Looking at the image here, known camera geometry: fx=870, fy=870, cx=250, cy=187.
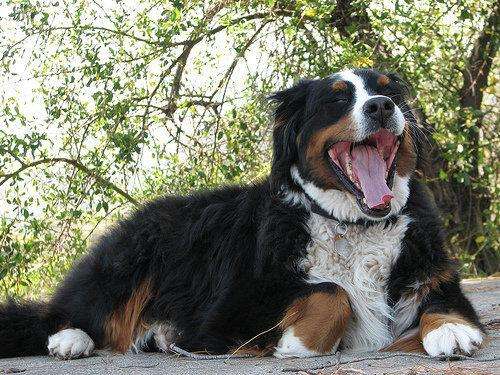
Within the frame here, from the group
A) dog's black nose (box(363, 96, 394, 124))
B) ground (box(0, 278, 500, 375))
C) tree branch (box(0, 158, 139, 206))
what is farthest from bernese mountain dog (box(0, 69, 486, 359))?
tree branch (box(0, 158, 139, 206))

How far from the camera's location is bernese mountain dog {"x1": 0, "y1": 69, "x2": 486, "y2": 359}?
15.7 feet

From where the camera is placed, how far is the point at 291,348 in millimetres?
4629

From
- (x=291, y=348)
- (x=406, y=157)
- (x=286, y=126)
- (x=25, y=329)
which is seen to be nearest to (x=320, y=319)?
(x=291, y=348)

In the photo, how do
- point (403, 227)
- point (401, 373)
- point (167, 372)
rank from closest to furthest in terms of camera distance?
point (401, 373), point (167, 372), point (403, 227)

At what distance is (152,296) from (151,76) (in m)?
4.16

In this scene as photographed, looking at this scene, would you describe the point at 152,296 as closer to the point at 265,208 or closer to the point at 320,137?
the point at 265,208

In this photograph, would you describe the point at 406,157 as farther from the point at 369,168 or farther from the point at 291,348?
the point at 291,348

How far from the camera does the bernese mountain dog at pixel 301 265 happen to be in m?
4.79

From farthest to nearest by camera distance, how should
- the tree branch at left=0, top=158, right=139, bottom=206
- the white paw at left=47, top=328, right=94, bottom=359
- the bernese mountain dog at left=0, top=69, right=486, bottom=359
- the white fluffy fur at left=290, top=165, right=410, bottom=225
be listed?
1. the tree branch at left=0, top=158, right=139, bottom=206
2. the white paw at left=47, top=328, right=94, bottom=359
3. the white fluffy fur at left=290, top=165, right=410, bottom=225
4. the bernese mountain dog at left=0, top=69, right=486, bottom=359

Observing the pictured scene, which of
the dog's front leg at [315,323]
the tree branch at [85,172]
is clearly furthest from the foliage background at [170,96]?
the dog's front leg at [315,323]

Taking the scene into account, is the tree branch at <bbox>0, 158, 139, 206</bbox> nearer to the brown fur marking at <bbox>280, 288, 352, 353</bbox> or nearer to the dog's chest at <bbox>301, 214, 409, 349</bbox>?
the dog's chest at <bbox>301, 214, 409, 349</bbox>

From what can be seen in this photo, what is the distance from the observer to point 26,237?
8.48 m

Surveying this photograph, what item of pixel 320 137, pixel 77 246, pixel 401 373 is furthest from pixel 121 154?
pixel 401 373

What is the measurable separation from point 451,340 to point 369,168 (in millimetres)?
1204
